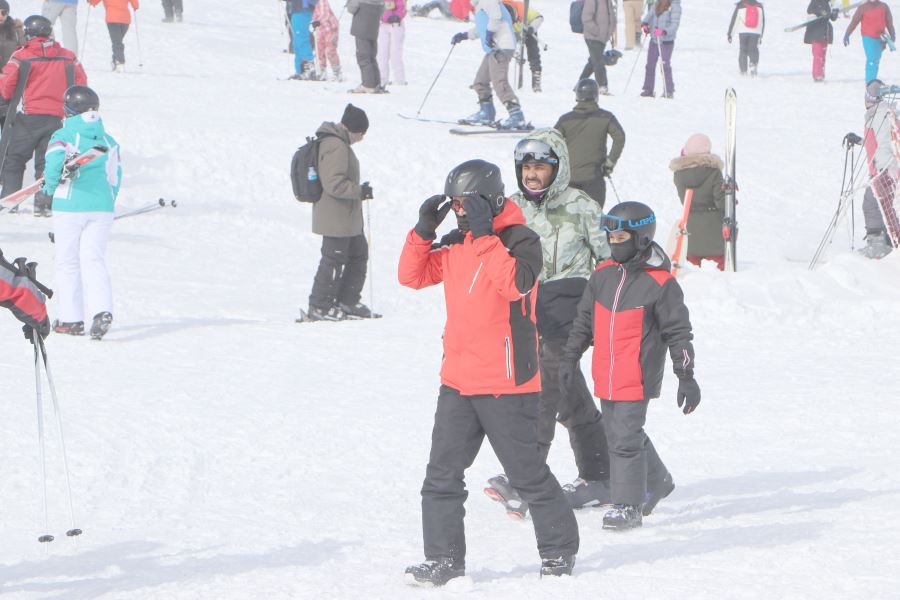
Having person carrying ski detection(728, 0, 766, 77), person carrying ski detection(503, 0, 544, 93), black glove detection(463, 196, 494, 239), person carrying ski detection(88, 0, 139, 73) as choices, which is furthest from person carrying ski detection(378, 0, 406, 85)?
black glove detection(463, 196, 494, 239)

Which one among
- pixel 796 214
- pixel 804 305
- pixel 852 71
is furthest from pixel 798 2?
pixel 804 305

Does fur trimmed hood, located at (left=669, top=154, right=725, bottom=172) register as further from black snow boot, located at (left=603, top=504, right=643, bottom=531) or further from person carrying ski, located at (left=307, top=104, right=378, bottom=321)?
black snow boot, located at (left=603, top=504, right=643, bottom=531)

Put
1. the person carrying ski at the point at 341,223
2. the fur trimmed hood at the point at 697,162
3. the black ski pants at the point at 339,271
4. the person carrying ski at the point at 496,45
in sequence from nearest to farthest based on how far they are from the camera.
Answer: the person carrying ski at the point at 341,223, the black ski pants at the point at 339,271, the fur trimmed hood at the point at 697,162, the person carrying ski at the point at 496,45

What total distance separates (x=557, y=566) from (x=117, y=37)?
664 inches

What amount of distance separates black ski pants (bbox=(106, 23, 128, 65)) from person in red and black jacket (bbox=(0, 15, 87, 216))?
7.50 m

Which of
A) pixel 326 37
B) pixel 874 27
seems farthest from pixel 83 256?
pixel 874 27

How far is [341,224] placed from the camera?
32.4ft

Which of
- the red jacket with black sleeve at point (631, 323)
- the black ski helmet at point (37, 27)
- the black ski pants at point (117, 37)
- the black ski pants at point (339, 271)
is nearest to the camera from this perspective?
the red jacket with black sleeve at point (631, 323)

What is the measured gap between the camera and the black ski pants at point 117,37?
1966 centimetres

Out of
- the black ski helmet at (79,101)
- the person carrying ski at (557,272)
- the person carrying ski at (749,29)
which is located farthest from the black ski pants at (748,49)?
the person carrying ski at (557,272)

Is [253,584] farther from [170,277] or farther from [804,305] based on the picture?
[170,277]

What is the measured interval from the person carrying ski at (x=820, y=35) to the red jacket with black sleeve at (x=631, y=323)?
19321mm

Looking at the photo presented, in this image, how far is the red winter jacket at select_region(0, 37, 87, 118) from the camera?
463 inches

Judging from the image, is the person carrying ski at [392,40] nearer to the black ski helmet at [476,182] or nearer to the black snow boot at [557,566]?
the black ski helmet at [476,182]
